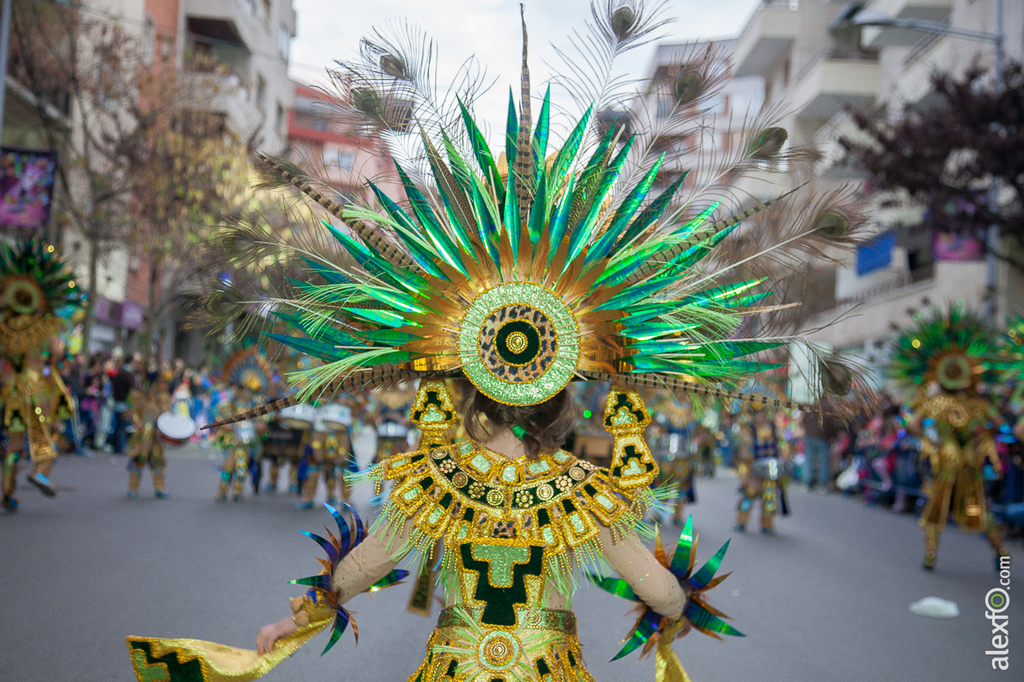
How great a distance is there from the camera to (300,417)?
1221 cm

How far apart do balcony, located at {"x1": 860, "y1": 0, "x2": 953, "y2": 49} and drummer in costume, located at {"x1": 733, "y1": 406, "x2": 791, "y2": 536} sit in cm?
1590

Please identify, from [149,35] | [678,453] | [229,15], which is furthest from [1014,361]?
[229,15]

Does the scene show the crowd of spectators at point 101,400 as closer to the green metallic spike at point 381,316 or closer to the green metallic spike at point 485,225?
the green metallic spike at point 381,316

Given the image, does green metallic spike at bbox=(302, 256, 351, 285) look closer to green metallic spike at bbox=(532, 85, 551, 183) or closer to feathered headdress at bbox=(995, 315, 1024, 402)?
green metallic spike at bbox=(532, 85, 551, 183)

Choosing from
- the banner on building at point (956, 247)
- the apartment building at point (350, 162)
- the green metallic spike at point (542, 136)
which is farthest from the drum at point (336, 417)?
the banner on building at point (956, 247)

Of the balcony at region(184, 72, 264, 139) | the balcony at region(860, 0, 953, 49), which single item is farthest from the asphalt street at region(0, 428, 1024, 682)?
the balcony at region(860, 0, 953, 49)

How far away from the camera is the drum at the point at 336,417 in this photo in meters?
11.9

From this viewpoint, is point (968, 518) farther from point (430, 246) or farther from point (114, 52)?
point (114, 52)

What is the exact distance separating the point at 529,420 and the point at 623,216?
0.67 meters

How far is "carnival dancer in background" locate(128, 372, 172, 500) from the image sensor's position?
38.3 feet

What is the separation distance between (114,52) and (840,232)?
20475 mm

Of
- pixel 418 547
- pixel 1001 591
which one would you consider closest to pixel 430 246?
pixel 418 547

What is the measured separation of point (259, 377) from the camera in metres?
12.3

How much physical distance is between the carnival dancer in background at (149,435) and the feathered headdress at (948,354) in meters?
8.77
